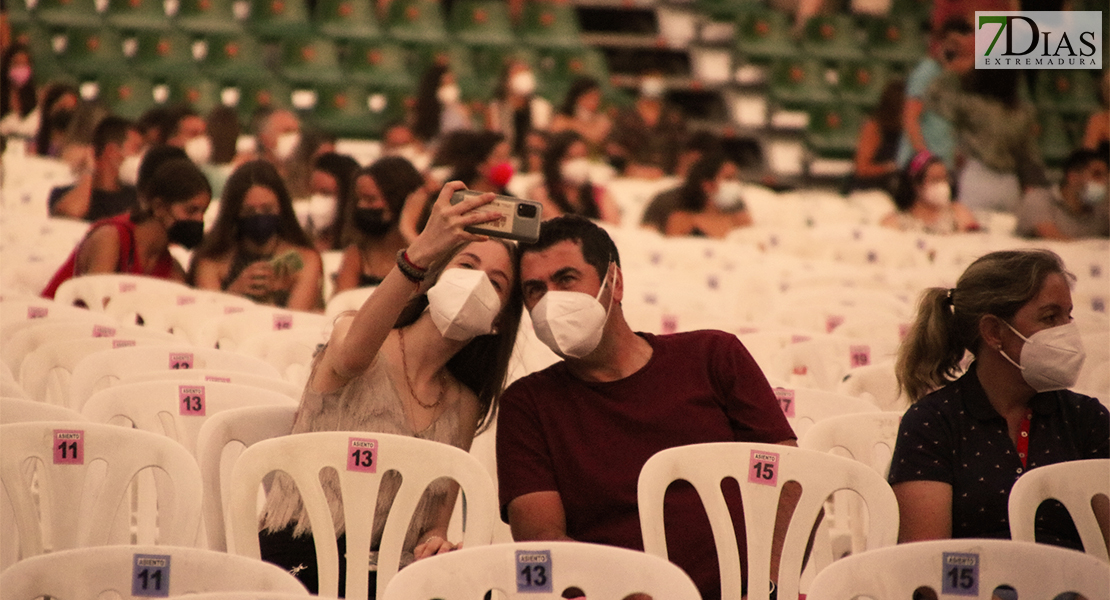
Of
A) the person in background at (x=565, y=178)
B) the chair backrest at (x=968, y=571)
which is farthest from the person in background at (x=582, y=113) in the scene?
the chair backrest at (x=968, y=571)

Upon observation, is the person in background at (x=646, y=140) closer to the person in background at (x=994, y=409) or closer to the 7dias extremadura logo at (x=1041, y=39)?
the 7dias extremadura logo at (x=1041, y=39)

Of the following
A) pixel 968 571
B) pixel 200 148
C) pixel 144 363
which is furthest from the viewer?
pixel 200 148

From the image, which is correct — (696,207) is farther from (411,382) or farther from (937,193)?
(411,382)

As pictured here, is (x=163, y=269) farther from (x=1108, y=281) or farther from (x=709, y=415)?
(x=1108, y=281)

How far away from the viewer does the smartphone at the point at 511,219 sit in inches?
82.3

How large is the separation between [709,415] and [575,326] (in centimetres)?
35

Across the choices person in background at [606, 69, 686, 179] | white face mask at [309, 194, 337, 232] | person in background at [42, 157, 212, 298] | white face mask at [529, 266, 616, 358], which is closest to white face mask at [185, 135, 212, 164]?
white face mask at [309, 194, 337, 232]

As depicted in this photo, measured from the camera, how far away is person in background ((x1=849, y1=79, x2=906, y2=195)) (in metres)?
9.45

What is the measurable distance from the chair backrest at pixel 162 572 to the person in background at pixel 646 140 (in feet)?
28.6

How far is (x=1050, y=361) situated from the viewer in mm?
2199

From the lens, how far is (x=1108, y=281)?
5211mm

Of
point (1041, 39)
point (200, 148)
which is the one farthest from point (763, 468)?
point (200, 148)

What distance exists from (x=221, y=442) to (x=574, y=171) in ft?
16.9

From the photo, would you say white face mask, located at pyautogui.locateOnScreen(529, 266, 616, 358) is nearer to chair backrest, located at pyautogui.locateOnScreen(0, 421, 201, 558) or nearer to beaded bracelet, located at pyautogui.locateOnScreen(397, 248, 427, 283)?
beaded bracelet, located at pyautogui.locateOnScreen(397, 248, 427, 283)
